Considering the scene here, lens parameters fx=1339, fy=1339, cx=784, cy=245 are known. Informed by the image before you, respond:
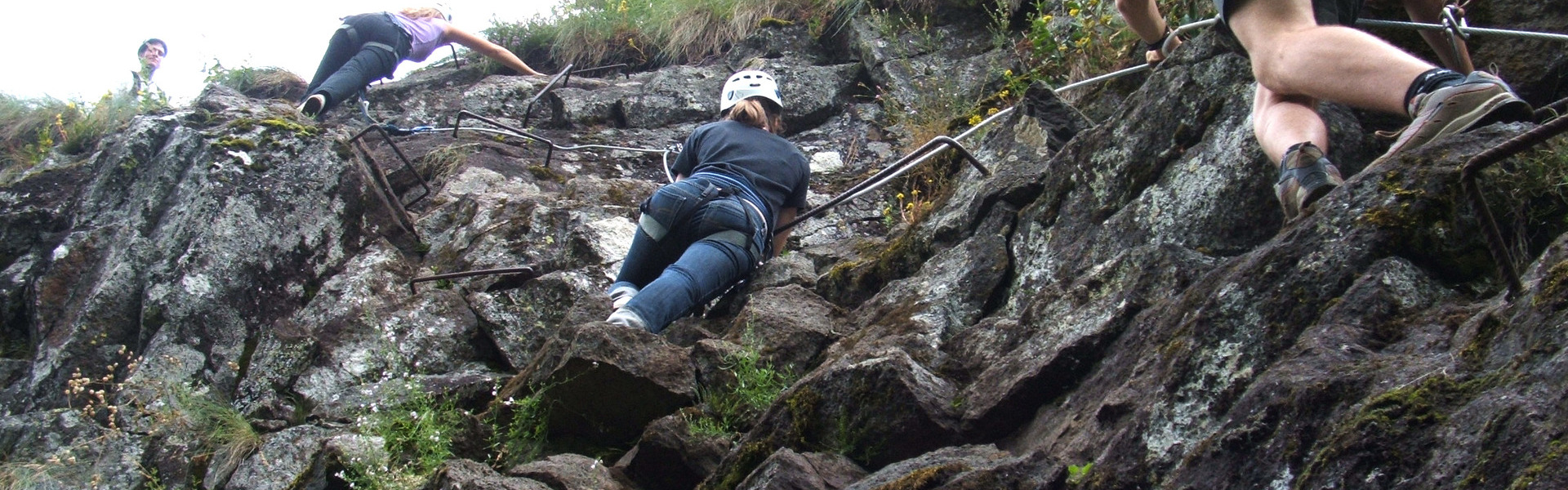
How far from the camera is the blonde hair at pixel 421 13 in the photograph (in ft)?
33.5

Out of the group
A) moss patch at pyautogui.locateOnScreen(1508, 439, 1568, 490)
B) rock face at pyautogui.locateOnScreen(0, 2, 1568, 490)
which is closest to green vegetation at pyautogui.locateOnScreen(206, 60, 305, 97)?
rock face at pyautogui.locateOnScreen(0, 2, 1568, 490)

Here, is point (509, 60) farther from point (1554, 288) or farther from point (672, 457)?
point (1554, 288)

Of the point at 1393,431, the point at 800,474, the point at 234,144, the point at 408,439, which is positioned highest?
the point at 234,144

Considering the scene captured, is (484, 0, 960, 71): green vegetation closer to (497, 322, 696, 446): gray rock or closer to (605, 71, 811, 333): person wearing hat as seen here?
(605, 71, 811, 333): person wearing hat

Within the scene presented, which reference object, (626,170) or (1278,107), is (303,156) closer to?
(626,170)

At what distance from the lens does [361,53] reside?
9.70 meters

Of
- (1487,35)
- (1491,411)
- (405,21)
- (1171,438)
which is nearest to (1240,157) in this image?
(1487,35)

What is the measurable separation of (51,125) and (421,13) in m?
3.08

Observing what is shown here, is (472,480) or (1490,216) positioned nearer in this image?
(1490,216)

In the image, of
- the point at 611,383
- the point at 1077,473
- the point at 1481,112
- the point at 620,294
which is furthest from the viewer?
the point at 620,294

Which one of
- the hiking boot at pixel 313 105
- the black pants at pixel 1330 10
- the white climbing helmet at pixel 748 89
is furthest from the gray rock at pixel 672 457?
the hiking boot at pixel 313 105

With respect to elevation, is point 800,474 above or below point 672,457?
above

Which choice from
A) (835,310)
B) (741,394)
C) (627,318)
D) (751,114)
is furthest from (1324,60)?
(751,114)

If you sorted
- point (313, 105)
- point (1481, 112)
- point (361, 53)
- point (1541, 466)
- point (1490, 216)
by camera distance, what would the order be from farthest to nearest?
point (361, 53) < point (313, 105) < point (1481, 112) < point (1490, 216) < point (1541, 466)
